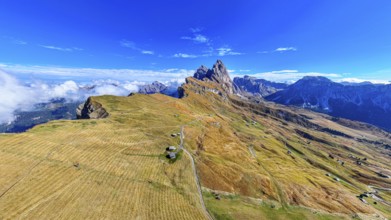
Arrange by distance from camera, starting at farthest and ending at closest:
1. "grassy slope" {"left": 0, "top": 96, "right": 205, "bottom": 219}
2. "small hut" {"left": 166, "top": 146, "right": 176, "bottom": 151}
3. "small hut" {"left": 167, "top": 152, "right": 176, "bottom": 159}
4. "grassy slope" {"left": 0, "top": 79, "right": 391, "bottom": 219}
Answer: "small hut" {"left": 166, "top": 146, "right": 176, "bottom": 151}
"small hut" {"left": 167, "top": 152, "right": 176, "bottom": 159}
"grassy slope" {"left": 0, "top": 79, "right": 391, "bottom": 219}
"grassy slope" {"left": 0, "top": 96, "right": 205, "bottom": 219}

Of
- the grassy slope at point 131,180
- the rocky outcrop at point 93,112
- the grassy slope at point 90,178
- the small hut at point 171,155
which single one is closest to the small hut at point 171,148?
the grassy slope at point 90,178

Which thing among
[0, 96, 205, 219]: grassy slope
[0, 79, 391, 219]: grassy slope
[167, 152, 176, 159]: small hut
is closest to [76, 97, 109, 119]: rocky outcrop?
[0, 79, 391, 219]: grassy slope

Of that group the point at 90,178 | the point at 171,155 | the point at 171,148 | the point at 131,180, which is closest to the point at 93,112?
the point at 171,148

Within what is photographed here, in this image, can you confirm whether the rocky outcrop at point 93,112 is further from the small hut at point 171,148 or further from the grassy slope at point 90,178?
the small hut at point 171,148

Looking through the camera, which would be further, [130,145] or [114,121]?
[114,121]

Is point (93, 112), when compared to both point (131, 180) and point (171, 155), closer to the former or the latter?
point (171, 155)

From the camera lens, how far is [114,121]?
154m

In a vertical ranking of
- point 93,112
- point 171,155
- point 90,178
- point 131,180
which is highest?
point 93,112

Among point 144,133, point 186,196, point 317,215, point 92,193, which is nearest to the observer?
point 92,193

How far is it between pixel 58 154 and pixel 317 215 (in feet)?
405

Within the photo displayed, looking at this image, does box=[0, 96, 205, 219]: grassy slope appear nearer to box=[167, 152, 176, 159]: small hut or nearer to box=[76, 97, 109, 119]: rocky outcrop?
box=[167, 152, 176, 159]: small hut

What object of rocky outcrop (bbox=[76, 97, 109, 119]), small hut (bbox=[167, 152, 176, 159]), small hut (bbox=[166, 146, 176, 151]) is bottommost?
small hut (bbox=[167, 152, 176, 159])

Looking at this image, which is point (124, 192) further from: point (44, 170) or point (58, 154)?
point (58, 154)

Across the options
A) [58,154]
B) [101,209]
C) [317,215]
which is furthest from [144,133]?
[317,215]
